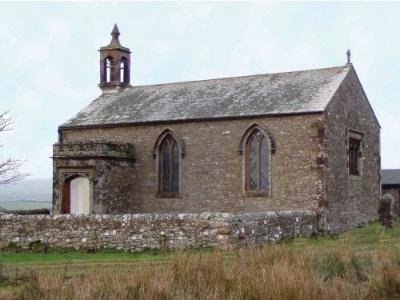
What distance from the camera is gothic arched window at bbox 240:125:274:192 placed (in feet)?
104

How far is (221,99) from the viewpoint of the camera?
3403 cm

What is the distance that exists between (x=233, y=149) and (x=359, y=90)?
7345 millimetres

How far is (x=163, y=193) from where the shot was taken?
34438mm

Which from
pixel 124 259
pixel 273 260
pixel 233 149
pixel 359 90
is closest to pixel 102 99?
pixel 233 149

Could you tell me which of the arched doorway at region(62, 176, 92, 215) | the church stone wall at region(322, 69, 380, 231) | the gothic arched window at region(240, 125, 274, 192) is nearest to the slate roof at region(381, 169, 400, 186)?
the church stone wall at region(322, 69, 380, 231)

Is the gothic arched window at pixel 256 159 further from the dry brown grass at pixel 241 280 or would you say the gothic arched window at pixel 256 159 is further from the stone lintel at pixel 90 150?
the dry brown grass at pixel 241 280

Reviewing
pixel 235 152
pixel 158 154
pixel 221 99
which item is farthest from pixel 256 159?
pixel 158 154

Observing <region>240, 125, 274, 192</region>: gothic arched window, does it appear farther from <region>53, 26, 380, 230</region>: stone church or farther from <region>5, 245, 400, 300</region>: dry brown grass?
<region>5, 245, 400, 300</region>: dry brown grass

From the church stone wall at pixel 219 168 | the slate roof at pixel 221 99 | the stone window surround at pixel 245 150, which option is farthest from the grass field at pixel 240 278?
the slate roof at pixel 221 99

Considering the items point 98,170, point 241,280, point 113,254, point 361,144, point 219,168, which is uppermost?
point 361,144

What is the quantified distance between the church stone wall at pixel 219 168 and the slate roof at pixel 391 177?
1743cm

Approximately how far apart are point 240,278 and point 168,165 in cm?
2041

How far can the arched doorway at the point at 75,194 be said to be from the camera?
33094 mm

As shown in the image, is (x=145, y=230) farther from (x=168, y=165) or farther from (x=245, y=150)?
(x=168, y=165)
